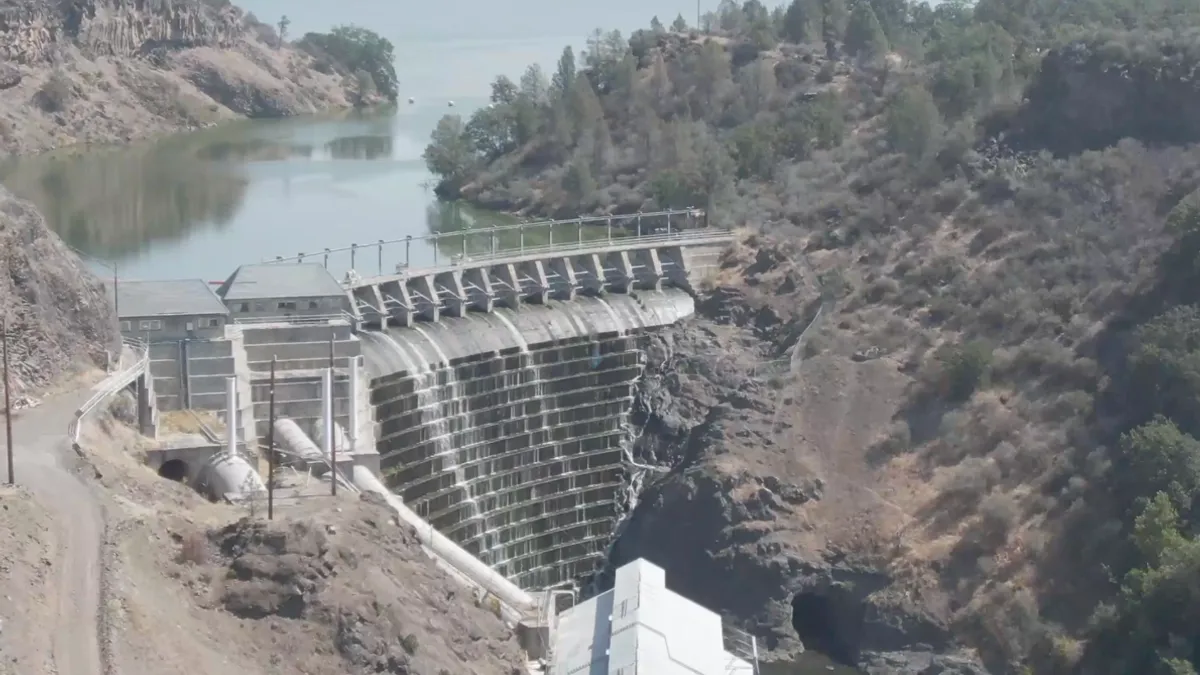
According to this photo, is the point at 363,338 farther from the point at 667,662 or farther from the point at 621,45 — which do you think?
the point at 621,45

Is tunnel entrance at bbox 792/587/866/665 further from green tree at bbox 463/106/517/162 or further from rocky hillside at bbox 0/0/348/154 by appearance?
rocky hillside at bbox 0/0/348/154

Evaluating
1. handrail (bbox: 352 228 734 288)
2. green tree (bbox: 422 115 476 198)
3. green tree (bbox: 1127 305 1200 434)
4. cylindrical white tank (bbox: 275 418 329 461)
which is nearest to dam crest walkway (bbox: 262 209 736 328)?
handrail (bbox: 352 228 734 288)

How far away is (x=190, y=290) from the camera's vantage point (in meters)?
49.9

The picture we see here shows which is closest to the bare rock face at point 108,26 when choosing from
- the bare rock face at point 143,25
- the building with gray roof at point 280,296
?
the bare rock face at point 143,25

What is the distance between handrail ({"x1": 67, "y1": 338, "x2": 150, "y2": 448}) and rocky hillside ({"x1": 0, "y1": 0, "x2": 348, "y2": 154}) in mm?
86342

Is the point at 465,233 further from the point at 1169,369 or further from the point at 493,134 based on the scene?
the point at 493,134

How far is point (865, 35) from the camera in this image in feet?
352

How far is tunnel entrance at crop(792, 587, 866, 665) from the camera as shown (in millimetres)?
53094

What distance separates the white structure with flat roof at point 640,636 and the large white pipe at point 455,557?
134 cm

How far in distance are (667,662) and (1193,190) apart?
35.9 meters

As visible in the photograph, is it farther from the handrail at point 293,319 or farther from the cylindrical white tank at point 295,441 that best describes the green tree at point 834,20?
the cylindrical white tank at point 295,441

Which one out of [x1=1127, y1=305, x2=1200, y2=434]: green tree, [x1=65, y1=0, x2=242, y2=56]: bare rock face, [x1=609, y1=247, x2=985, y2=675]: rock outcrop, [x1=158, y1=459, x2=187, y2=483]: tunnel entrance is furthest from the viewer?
[x1=65, y1=0, x2=242, y2=56]: bare rock face

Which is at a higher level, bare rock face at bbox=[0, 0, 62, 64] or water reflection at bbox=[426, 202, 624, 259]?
bare rock face at bbox=[0, 0, 62, 64]

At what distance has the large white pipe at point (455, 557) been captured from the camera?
44656mm
